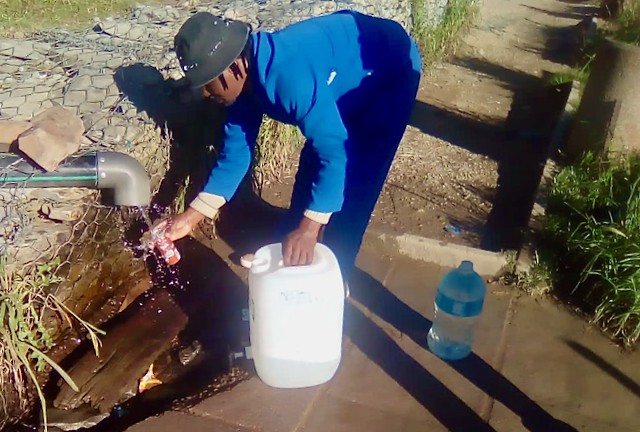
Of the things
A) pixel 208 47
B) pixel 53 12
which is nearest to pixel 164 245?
pixel 208 47

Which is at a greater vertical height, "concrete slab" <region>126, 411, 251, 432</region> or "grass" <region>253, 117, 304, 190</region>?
"grass" <region>253, 117, 304, 190</region>

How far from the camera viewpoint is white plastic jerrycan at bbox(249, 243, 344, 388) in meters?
2.86

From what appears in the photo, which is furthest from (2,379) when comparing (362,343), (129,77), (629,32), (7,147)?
(629,32)

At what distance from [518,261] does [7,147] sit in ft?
9.25

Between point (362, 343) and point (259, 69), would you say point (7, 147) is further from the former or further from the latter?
point (362, 343)

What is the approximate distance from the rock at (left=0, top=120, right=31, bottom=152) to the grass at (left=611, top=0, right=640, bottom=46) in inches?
191

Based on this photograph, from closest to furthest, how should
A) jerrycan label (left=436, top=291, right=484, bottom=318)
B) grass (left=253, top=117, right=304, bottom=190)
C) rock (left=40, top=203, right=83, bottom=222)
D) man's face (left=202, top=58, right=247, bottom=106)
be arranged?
1. man's face (left=202, top=58, right=247, bottom=106)
2. rock (left=40, top=203, right=83, bottom=222)
3. jerrycan label (left=436, top=291, right=484, bottom=318)
4. grass (left=253, top=117, right=304, bottom=190)

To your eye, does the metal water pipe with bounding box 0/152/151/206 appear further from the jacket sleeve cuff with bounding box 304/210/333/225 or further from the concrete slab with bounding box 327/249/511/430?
the concrete slab with bounding box 327/249/511/430

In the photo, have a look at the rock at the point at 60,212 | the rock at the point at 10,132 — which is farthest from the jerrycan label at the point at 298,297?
the rock at the point at 10,132

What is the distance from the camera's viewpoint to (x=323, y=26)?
2.96m

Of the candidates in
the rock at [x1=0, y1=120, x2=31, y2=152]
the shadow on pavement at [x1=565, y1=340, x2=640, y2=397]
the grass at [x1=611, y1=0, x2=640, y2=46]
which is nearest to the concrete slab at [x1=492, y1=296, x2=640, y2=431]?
the shadow on pavement at [x1=565, y1=340, x2=640, y2=397]

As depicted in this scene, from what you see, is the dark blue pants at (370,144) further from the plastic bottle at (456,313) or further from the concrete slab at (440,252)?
the concrete slab at (440,252)

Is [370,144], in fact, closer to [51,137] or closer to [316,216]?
[316,216]

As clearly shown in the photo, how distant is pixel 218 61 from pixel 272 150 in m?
2.32
